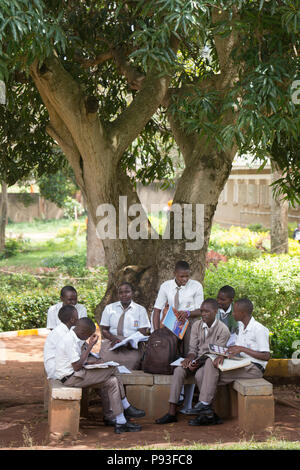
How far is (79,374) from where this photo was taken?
671 cm

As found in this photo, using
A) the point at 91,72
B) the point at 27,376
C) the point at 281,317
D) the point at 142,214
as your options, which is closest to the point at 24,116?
the point at 91,72

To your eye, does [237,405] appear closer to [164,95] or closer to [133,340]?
[133,340]

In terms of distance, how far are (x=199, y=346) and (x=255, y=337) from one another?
64 centimetres

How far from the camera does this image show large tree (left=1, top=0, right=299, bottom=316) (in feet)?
20.7

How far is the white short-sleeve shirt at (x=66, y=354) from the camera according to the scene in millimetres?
6644

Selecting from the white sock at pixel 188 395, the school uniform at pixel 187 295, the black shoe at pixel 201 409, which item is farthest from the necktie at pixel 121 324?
the black shoe at pixel 201 409

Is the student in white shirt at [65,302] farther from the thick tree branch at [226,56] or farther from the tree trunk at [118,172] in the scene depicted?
the thick tree branch at [226,56]

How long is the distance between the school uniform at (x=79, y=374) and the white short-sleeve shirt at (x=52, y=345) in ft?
0.22

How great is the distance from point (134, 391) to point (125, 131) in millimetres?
3315

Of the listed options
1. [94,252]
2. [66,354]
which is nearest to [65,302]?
[66,354]

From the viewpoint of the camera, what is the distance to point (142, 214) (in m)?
8.99

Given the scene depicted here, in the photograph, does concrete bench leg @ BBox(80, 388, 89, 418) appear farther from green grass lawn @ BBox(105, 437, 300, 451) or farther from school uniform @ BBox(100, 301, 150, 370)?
green grass lawn @ BBox(105, 437, 300, 451)
